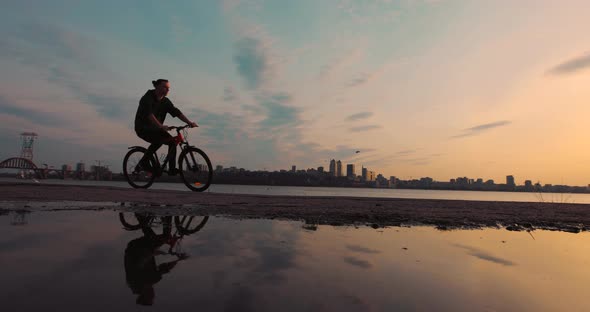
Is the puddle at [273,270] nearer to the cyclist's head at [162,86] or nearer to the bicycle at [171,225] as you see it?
the bicycle at [171,225]

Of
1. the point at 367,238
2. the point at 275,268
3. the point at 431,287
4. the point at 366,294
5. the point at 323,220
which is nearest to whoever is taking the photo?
the point at 366,294

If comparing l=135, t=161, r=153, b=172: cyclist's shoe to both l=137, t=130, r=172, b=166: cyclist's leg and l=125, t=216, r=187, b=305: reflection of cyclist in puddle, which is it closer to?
l=137, t=130, r=172, b=166: cyclist's leg

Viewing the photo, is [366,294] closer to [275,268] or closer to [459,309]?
[459,309]

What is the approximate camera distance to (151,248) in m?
5.50

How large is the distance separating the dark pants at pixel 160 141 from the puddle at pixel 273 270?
2.39 meters

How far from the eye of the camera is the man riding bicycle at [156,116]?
8.67m

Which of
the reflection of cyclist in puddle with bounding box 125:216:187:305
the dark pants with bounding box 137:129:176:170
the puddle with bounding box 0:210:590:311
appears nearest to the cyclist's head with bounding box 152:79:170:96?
the dark pants with bounding box 137:129:176:170

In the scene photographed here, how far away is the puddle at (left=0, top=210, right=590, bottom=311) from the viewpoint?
355cm

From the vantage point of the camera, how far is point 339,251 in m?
5.98

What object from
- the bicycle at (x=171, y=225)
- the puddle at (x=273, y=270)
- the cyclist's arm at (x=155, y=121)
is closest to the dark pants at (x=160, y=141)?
the cyclist's arm at (x=155, y=121)

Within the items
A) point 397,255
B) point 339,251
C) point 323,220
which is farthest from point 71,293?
point 323,220

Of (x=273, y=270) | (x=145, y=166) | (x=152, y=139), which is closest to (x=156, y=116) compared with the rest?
(x=152, y=139)

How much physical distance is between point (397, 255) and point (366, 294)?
224 cm

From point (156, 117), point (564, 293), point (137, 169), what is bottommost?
point (564, 293)
